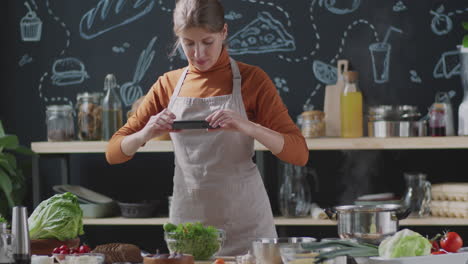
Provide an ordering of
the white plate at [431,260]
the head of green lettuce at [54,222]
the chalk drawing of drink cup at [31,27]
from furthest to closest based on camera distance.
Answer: the chalk drawing of drink cup at [31,27]
the head of green lettuce at [54,222]
the white plate at [431,260]

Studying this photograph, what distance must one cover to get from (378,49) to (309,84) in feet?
1.52

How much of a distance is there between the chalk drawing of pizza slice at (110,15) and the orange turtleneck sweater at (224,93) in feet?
5.80

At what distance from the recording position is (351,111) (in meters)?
4.09

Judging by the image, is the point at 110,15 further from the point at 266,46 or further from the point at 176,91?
the point at 176,91

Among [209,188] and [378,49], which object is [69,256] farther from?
[378,49]

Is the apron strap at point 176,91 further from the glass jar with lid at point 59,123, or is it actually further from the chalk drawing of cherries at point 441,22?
the chalk drawing of cherries at point 441,22

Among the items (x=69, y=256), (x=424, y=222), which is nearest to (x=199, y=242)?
(x=69, y=256)

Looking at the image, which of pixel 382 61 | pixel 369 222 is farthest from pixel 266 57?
pixel 369 222

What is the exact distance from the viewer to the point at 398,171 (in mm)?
4383

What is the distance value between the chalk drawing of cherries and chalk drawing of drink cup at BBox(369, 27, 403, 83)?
23 cm

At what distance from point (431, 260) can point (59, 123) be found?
9.92 feet

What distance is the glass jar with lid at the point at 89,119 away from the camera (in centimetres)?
431

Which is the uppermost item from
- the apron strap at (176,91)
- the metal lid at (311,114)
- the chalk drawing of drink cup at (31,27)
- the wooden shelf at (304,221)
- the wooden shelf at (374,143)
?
the chalk drawing of drink cup at (31,27)

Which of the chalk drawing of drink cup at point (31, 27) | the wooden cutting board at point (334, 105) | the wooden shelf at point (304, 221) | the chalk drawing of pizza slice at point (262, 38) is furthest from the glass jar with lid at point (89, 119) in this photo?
the wooden cutting board at point (334, 105)
